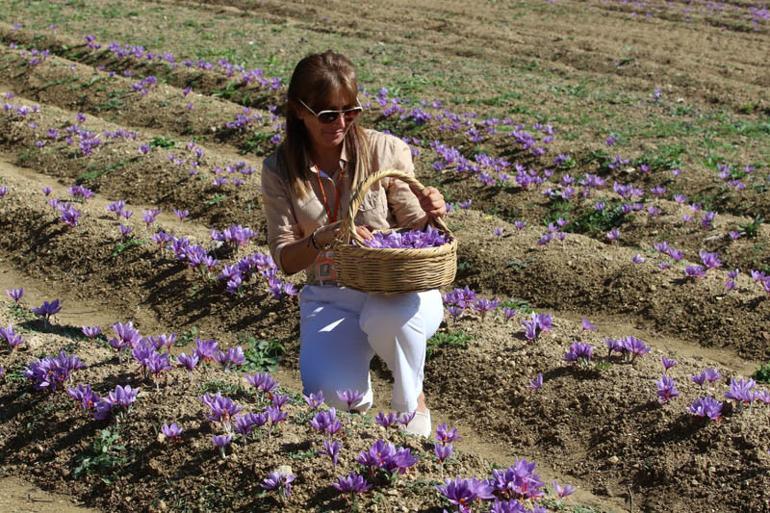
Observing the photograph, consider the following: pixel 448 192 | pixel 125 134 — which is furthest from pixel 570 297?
pixel 125 134

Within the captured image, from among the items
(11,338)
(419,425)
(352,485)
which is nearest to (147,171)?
(11,338)

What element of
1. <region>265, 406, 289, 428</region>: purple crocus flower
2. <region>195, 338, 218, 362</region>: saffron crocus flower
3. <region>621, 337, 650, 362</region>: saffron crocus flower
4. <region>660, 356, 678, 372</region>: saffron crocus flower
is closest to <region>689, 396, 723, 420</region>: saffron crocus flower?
<region>660, 356, 678, 372</region>: saffron crocus flower

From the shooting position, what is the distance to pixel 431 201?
17.4ft

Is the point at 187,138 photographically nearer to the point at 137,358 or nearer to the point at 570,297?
the point at 570,297

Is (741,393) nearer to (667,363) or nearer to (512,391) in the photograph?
(667,363)

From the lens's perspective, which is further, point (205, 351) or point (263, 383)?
point (205, 351)

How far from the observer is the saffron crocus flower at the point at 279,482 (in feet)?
14.9

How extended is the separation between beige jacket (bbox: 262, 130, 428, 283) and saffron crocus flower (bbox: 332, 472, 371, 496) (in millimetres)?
1484

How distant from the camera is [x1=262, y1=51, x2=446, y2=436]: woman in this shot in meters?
5.07

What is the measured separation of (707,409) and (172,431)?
3.44 m

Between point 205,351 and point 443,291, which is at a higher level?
point 205,351

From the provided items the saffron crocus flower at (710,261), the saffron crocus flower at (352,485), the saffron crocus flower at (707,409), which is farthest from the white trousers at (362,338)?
the saffron crocus flower at (710,261)

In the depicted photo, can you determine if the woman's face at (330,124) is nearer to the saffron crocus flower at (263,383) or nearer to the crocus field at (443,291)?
the crocus field at (443,291)

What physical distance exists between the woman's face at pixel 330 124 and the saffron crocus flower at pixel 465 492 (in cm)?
220
